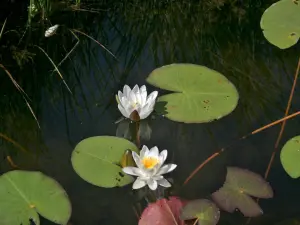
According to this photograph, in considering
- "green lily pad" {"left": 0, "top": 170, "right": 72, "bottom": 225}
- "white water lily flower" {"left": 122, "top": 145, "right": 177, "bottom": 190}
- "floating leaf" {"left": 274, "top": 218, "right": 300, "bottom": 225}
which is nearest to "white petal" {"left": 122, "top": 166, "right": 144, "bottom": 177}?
"white water lily flower" {"left": 122, "top": 145, "right": 177, "bottom": 190}

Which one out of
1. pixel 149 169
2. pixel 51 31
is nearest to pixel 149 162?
pixel 149 169

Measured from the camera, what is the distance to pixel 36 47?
2428 millimetres

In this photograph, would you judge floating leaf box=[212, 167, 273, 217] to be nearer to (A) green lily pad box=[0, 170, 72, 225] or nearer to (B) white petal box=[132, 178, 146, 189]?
(B) white petal box=[132, 178, 146, 189]

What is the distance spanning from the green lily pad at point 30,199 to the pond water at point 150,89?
2.8 inches

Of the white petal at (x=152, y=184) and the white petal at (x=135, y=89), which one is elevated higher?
the white petal at (x=135, y=89)

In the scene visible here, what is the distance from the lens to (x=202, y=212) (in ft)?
5.32

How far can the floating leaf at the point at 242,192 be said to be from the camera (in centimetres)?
165

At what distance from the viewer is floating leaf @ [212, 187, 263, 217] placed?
1.65 m

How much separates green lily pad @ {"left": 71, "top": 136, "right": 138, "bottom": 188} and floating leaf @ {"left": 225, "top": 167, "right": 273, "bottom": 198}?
0.36 metres

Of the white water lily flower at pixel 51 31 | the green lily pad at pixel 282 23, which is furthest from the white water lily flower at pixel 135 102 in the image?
the green lily pad at pixel 282 23

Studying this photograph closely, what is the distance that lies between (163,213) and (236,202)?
0.25 m

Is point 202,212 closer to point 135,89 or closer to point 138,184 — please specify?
point 138,184

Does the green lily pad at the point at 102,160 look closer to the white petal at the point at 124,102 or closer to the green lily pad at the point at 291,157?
the white petal at the point at 124,102

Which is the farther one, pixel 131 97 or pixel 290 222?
pixel 131 97
